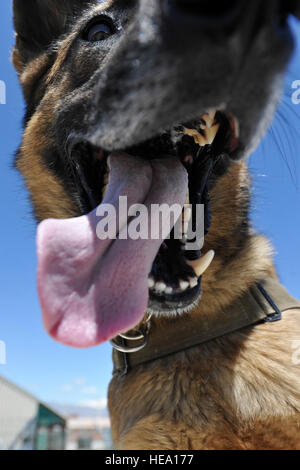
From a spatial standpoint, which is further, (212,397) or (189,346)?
(189,346)

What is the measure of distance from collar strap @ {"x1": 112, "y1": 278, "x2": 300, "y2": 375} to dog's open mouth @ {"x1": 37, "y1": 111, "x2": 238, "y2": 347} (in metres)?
0.31

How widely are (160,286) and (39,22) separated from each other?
2.79 meters

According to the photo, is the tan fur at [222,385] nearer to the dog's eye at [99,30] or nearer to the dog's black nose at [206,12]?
the dog's eye at [99,30]

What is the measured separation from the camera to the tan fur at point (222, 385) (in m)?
2.00

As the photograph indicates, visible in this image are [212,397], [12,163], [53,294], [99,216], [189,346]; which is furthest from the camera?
[12,163]

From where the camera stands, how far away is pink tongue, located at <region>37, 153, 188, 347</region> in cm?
155

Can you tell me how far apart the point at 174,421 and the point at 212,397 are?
245mm

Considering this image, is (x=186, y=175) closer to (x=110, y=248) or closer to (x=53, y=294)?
(x=110, y=248)

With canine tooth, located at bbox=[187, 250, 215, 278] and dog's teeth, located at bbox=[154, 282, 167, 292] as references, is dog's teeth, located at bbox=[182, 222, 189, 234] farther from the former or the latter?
dog's teeth, located at bbox=[154, 282, 167, 292]

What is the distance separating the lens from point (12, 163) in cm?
321

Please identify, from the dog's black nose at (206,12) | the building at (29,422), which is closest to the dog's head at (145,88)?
the dog's black nose at (206,12)

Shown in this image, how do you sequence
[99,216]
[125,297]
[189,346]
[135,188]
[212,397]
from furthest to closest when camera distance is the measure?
[189,346] → [212,397] → [135,188] → [99,216] → [125,297]

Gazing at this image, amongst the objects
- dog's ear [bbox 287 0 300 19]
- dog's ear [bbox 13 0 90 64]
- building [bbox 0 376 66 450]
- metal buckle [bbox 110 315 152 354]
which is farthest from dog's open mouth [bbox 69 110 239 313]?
building [bbox 0 376 66 450]
